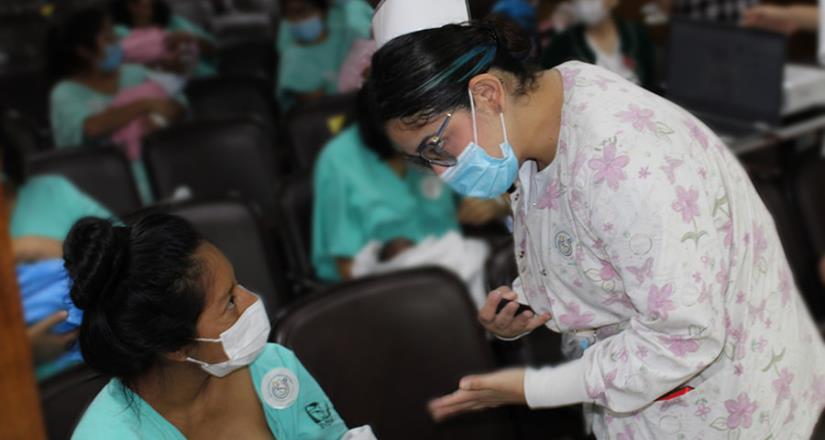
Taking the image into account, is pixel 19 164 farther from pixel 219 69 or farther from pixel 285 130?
pixel 219 69

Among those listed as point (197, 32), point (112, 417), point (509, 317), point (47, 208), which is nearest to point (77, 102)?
point (197, 32)

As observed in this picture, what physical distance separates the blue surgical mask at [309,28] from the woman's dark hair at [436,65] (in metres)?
2.87

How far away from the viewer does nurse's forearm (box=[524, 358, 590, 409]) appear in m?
1.03

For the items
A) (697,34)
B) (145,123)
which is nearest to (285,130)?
(145,123)

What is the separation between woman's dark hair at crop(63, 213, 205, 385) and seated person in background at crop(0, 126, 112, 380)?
0.14 feet

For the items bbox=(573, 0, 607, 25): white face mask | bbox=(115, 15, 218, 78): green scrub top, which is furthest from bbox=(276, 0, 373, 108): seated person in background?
bbox=(573, 0, 607, 25): white face mask

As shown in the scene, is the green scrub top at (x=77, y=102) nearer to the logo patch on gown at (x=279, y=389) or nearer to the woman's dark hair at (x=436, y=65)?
the logo patch on gown at (x=279, y=389)

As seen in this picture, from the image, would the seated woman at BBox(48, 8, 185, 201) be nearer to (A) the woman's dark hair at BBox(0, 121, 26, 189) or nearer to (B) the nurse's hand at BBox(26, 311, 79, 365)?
(A) the woman's dark hair at BBox(0, 121, 26, 189)

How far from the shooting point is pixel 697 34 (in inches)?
103

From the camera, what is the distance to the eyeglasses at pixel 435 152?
100cm

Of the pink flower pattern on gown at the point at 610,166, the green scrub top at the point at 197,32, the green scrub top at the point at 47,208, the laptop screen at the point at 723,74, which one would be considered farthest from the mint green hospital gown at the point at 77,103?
the pink flower pattern on gown at the point at 610,166

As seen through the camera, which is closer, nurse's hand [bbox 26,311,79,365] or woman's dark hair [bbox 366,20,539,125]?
woman's dark hair [bbox 366,20,539,125]

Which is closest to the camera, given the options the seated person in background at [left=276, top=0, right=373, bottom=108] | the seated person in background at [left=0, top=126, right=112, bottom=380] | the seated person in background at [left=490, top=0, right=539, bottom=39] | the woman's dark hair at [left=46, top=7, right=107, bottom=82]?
the seated person in background at [left=0, top=126, right=112, bottom=380]

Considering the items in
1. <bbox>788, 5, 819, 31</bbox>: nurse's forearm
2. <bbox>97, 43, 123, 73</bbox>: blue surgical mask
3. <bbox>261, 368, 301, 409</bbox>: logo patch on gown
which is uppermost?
<bbox>97, 43, 123, 73</bbox>: blue surgical mask
